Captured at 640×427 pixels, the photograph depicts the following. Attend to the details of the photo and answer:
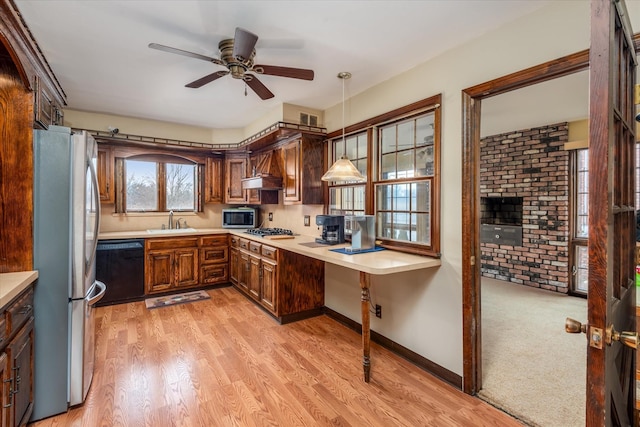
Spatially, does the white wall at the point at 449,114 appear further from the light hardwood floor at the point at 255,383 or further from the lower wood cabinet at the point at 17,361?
the lower wood cabinet at the point at 17,361

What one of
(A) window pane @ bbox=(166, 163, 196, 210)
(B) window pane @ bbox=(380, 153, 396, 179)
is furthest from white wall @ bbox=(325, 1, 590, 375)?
(A) window pane @ bbox=(166, 163, 196, 210)

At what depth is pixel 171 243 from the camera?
4.29 metres

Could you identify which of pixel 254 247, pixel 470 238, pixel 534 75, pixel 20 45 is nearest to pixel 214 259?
pixel 254 247

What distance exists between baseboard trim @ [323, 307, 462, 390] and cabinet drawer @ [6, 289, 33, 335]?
2.59 metres

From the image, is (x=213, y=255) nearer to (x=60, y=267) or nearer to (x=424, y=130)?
(x=60, y=267)

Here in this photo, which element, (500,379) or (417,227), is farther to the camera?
(417,227)

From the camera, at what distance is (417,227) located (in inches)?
105

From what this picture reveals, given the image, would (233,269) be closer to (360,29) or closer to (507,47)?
(360,29)

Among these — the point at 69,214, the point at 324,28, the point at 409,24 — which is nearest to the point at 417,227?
the point at 409,24

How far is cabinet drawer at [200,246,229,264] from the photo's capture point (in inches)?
180

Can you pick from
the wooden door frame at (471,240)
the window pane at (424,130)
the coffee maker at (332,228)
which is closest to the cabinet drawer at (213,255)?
the coffee maker at (332,228)

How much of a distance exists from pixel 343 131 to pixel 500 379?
2691mm

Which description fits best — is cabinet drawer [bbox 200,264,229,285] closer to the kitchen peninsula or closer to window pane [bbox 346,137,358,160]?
the kitchen peninsula

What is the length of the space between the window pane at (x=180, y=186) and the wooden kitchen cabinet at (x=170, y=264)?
85 centimetres
